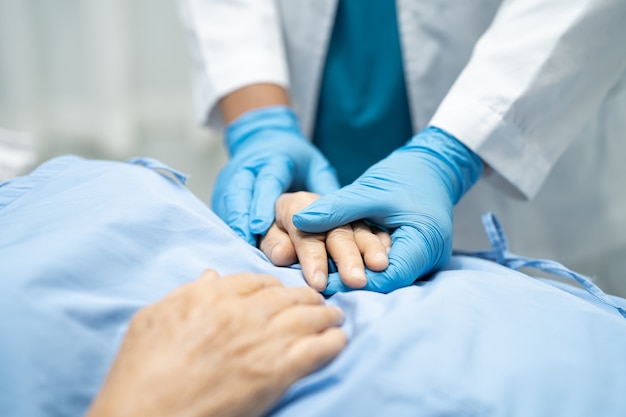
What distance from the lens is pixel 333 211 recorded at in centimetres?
70

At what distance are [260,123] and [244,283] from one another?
1.81 ft

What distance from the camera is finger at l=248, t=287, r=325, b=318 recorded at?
537 millimetres

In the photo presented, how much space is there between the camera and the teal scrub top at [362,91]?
1.11 m

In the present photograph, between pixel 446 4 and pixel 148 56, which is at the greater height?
pixel 446 4

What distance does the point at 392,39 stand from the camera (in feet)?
3.62

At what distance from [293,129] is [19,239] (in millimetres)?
569

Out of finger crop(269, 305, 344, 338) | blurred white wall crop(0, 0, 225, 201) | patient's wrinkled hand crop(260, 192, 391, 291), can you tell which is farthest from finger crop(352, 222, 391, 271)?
blurred white wall crop(0, 0, 225, 201)

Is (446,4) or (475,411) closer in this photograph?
(475,411)

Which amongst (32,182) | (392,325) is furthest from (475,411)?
(32,182)

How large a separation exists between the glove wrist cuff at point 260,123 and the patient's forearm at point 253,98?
21 millimetres

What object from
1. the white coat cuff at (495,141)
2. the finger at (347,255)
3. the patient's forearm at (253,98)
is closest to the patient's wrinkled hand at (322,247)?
the finger at (347,255)

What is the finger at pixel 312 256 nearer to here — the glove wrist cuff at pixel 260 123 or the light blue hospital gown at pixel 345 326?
the light blue hospital gown at pixel 345 326

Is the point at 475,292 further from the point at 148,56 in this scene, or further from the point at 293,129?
the point at 148,56

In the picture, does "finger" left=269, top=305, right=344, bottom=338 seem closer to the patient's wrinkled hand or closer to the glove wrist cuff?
the patient's wrinkled hand
